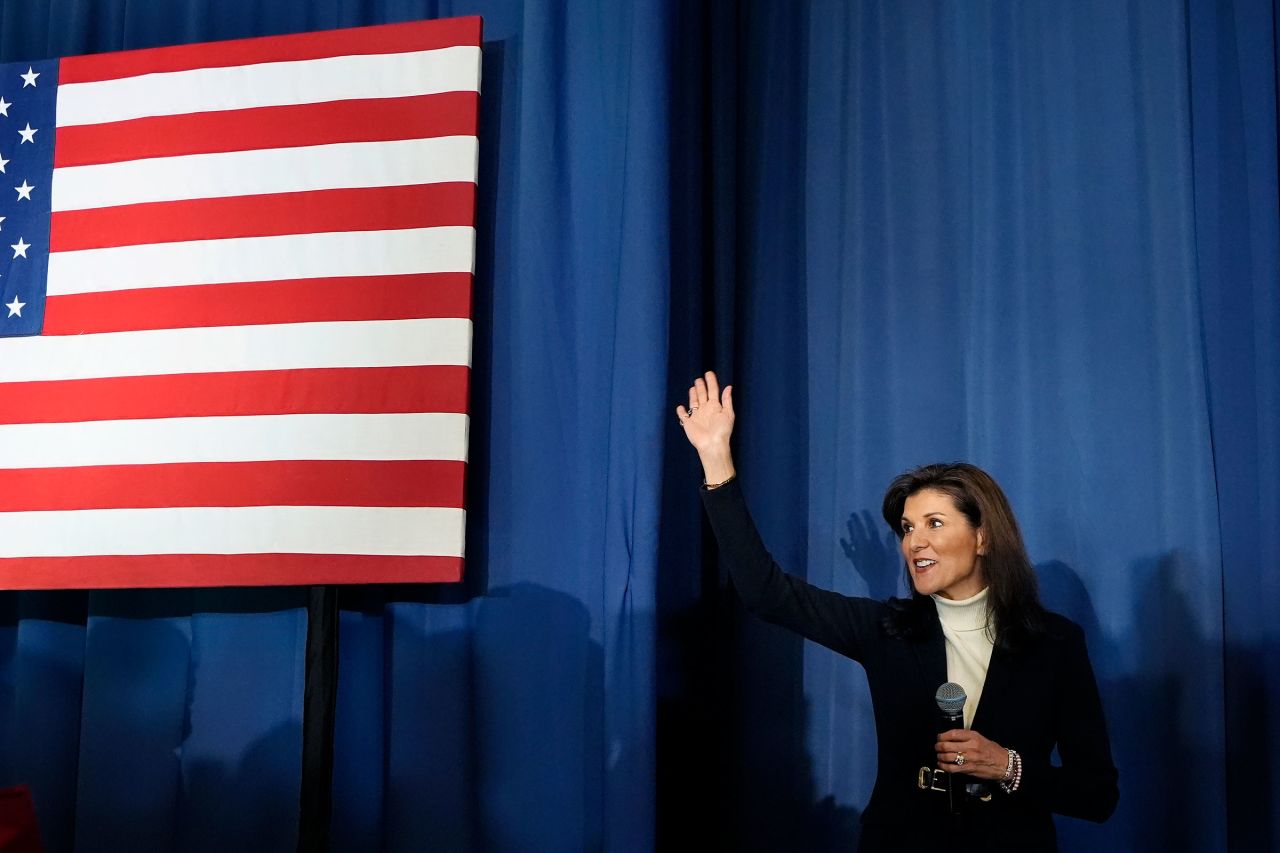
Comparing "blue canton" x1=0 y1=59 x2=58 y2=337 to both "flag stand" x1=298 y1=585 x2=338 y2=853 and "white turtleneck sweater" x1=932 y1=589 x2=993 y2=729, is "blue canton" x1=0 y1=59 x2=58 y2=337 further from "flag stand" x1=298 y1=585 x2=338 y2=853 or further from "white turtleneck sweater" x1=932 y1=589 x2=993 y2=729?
"white turtleneck sweater" x1=932 y1=589 x2=993 y2=729

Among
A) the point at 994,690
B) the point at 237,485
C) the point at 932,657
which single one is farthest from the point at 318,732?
the point at 994,690

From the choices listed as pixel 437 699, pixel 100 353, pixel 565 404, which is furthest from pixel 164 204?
pixel 437 699

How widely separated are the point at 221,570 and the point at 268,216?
920 mm

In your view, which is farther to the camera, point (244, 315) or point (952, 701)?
point (244, 315)

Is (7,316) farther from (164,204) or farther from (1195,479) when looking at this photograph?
(1195,479)

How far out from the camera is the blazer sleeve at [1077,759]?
2.08 metres

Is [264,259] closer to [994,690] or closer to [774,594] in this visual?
[774,594]

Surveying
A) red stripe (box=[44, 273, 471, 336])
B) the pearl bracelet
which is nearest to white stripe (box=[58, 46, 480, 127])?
red stripe (box=[44, 273, 471, 336])

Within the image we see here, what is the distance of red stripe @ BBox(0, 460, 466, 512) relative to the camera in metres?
2.83

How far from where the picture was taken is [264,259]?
3.04m

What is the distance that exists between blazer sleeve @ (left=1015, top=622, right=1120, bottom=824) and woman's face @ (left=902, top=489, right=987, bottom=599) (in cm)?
21

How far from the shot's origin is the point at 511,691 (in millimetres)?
2932

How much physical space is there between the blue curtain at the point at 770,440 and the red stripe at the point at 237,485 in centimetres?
24

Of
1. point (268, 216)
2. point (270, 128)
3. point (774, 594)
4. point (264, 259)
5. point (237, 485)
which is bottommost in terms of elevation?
point (774, 594)
